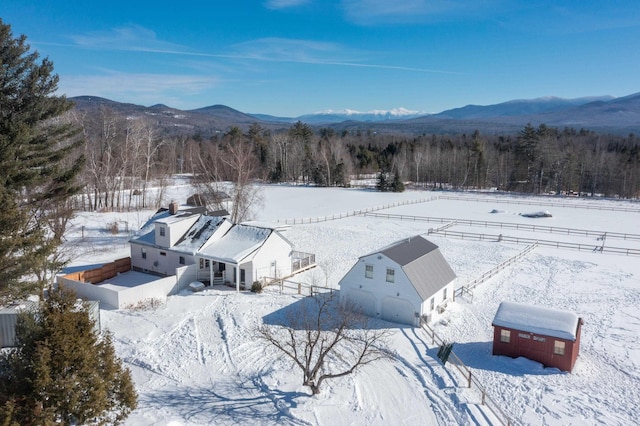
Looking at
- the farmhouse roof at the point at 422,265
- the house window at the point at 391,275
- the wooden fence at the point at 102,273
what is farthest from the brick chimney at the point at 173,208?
the house window at the point at 391,275

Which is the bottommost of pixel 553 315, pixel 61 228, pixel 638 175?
pixel 553 315

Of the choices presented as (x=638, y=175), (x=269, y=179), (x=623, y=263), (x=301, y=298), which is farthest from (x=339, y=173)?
(x=301, y=298)

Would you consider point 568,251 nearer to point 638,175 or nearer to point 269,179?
point 638,175

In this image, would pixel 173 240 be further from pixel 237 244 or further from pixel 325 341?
pixel 325 341

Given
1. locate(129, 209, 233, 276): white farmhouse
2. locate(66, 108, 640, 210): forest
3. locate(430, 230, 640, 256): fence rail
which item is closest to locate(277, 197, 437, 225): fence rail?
locate(430, 230, 640, 256): fence rail

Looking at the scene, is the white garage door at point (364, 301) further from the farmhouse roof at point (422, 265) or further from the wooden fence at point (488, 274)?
the wooden fence at point (488, 274)

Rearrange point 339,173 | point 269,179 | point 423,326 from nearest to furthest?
point 423,326 < point 339,173 < point 269,179
